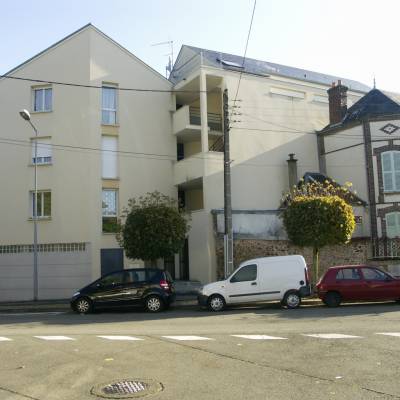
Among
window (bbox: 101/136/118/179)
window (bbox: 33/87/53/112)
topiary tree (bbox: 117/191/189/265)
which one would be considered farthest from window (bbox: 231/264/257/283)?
window (bbox: 33/87/53/112)

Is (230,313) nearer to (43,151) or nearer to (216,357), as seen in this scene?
(216,357)

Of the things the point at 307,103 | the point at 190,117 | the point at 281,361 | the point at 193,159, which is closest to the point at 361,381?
the point at 281,361

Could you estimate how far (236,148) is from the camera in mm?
26516

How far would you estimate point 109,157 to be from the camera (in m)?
26.1

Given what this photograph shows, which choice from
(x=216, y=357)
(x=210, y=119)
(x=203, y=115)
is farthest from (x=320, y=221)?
(x=216, y=357)

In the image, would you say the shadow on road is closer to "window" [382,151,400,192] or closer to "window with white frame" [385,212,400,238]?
"window with white frame" [385,212,400,238]

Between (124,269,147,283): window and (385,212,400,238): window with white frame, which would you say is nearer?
(124,269,147,283): window

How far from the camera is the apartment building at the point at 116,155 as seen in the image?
80.9ft

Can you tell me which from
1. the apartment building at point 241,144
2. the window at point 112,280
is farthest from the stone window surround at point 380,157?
the window at point 112,280

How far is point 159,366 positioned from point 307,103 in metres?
24.0

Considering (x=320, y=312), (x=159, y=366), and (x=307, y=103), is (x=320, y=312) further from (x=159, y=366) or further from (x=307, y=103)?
(x=307, y=103)

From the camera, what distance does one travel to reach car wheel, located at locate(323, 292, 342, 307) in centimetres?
1661

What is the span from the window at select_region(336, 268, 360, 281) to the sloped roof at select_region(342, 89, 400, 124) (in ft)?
39.3

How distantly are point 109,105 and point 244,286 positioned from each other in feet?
44.9
